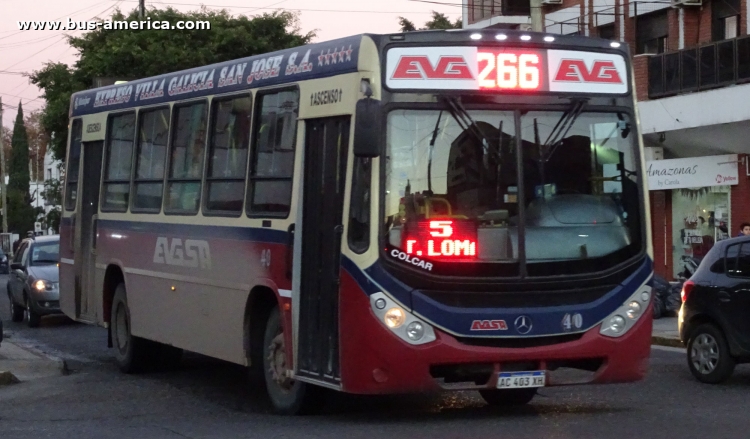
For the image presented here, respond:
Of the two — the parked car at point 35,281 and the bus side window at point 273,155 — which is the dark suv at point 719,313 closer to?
the bus side window at point 273,155

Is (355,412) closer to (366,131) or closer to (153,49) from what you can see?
(366,131)

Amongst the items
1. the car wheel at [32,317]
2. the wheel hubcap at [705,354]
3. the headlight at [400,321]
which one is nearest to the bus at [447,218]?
the headlight at [400,321]

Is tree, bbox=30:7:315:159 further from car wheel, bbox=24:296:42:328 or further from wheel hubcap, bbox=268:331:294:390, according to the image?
wheel hubcap, bbox=268:331:294:390

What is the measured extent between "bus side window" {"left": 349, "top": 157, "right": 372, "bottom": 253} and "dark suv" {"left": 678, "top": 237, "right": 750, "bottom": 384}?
17.3ft

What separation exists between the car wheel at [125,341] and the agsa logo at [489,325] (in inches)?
242

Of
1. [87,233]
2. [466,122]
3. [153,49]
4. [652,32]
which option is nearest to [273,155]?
[466,122]

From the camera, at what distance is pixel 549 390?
488 inches

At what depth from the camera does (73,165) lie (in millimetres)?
16172

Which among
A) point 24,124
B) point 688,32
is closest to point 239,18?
point 688,32

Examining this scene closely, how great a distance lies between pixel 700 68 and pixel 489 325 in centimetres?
1795

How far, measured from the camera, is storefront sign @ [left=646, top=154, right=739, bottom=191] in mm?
A: 25469

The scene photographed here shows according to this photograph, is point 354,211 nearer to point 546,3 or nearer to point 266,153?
point 266,153

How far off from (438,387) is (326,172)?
6.10ft

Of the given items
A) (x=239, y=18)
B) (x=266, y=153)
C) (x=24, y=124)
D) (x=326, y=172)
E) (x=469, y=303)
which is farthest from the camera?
(x=24, y=124)
